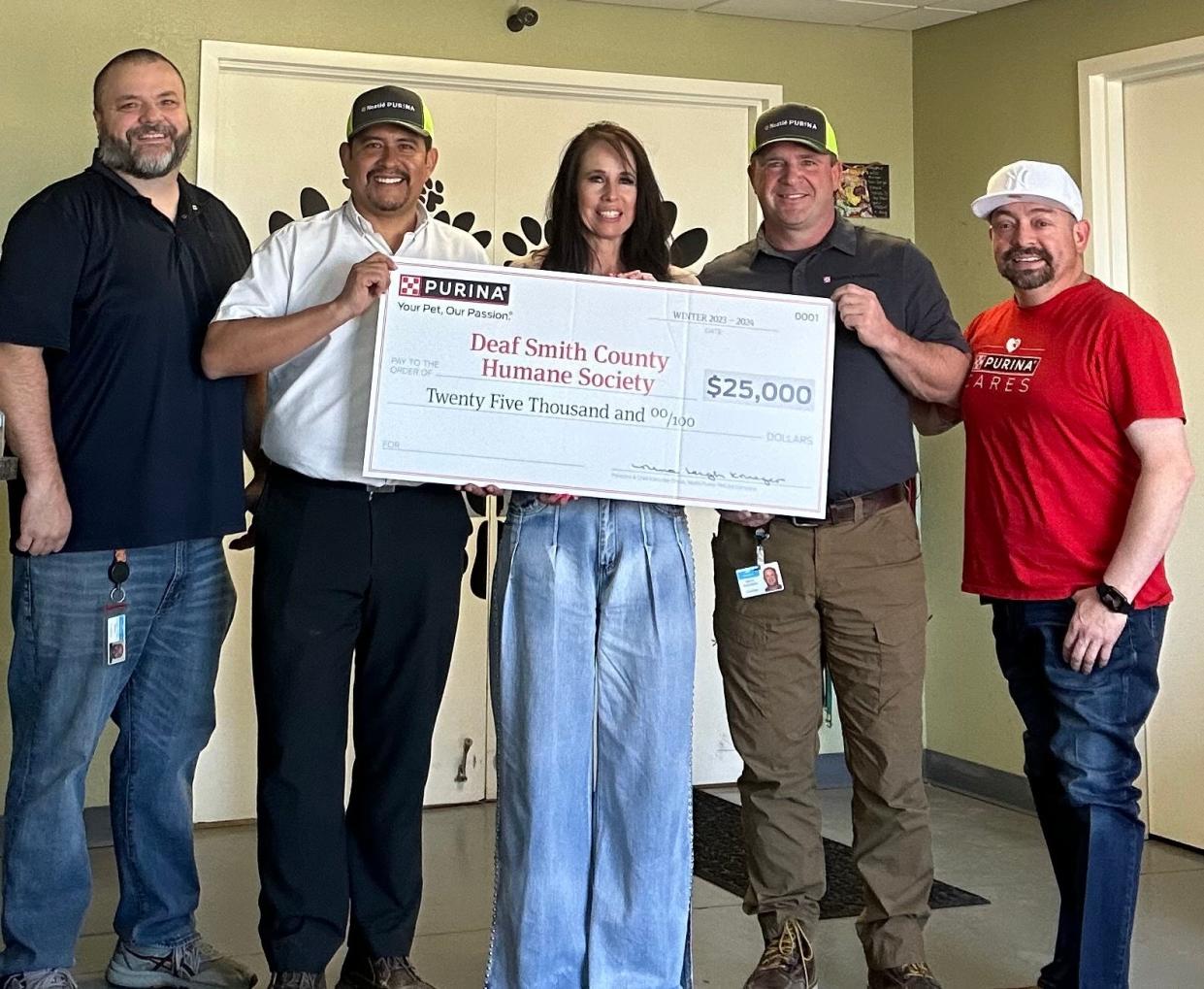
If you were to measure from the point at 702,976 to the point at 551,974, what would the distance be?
2.41 feet

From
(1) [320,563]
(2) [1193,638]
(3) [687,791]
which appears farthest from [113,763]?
(2) [1193,638]

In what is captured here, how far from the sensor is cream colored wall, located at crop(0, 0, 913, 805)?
4605 mm

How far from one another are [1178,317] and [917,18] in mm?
1477

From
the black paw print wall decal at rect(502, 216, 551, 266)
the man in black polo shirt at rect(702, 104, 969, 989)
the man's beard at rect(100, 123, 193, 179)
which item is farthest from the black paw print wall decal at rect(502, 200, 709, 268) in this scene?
the man's beard at rect(100, 123, 193, 179)

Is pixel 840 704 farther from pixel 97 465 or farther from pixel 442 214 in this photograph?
pixel 442 214

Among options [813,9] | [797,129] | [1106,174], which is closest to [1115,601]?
[797,129]

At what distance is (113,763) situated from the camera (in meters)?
3.36

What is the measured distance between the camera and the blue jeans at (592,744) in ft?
9.60

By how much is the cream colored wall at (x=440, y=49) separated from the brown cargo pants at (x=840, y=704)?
7.92 feet

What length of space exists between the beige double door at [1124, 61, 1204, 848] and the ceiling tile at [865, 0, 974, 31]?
770 mm

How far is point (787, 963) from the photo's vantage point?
10.8 feet

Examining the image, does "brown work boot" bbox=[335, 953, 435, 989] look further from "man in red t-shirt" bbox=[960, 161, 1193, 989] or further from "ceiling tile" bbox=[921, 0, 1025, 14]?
"ceiling tile" bbox=[921, 0, 1025, 14]

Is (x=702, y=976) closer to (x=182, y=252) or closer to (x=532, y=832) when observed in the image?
(x=532, y=832)

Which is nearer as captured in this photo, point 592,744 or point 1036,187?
point 592,744
